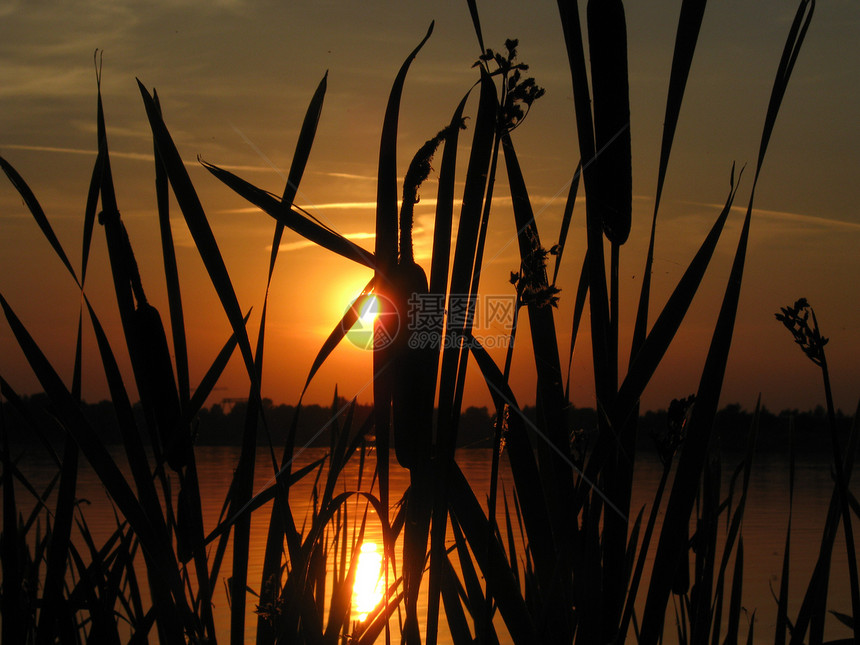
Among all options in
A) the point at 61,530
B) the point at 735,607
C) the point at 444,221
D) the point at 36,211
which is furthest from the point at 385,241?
the point at 735,607

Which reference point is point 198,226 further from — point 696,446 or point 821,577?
point 821,577

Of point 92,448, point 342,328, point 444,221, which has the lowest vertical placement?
point 92,448

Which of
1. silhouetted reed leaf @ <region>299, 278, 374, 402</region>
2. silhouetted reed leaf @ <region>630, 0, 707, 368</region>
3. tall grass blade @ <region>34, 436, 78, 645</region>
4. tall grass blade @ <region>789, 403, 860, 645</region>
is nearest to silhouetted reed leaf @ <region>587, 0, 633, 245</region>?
silhouetted reed leaf @ <region>630, 0, 707, 368</region>

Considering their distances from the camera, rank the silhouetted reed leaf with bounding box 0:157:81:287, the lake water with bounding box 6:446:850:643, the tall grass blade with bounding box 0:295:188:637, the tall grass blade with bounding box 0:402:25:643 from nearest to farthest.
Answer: the tall grass blade with bounding box 0:295:188:637
the silhouetted reed leaf with bounding box 0:157:81:287
the tall grass blade with bounding box 0:402:25:643
the lake water with bounding box 6:446:850:643

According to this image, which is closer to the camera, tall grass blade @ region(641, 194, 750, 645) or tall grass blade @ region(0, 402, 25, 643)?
tall grass blade @ region(641, 194, 750, 645)

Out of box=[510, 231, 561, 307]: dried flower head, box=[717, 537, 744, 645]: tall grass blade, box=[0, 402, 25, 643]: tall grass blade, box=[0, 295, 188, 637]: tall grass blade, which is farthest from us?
box=[717, 537, 744, 645]: tall grass blade

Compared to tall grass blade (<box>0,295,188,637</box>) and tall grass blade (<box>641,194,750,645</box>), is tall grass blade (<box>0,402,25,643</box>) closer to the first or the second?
tall grass blade (<box>0,295,188,637</box>)

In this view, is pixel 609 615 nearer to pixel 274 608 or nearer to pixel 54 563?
pixel 274 608

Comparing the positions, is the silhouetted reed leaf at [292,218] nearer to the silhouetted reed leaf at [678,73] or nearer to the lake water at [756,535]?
the silhouetted reed leaf at [678,73]

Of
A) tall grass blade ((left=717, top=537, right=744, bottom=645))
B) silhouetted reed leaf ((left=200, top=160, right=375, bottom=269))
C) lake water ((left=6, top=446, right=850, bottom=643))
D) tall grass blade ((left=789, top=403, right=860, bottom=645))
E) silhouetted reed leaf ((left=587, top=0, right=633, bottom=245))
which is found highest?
silhouetted reed leaf ((left=587, top=0, right=633, bottom=245))

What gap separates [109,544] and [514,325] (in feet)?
3.40

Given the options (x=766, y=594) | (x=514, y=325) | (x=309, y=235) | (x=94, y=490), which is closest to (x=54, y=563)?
(x=309, y=235)

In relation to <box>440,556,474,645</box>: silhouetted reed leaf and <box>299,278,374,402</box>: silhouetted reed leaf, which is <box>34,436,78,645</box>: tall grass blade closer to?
<box>299,278,374,402</box>: silhouetted reed leaf

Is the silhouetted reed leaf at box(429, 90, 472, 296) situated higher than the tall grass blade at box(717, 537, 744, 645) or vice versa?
the silhouetted reed leaf at box(429, 90, 472, 296)
